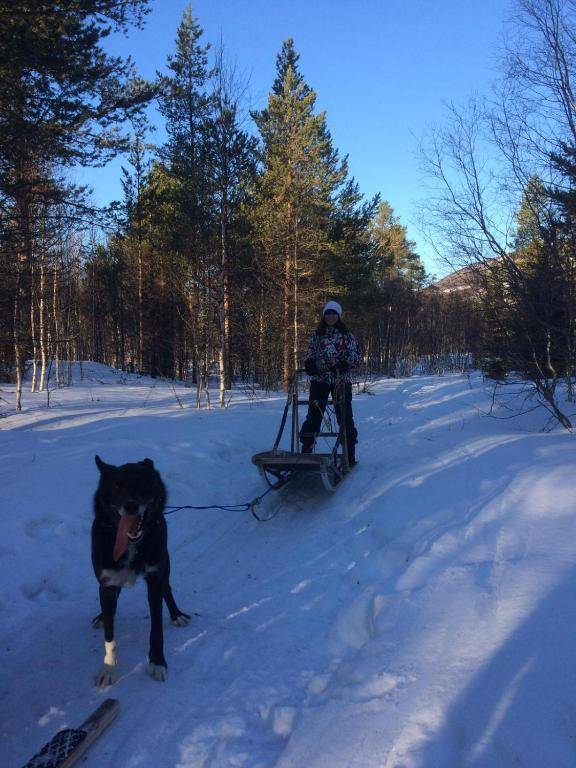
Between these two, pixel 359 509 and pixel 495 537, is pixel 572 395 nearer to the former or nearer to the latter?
pixel 359 509

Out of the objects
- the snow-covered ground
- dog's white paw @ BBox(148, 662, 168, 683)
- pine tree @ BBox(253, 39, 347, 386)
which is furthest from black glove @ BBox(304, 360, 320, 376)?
pine tree @ BBox(253, 39, 347, 386)

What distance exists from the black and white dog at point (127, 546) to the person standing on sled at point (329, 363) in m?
3.35

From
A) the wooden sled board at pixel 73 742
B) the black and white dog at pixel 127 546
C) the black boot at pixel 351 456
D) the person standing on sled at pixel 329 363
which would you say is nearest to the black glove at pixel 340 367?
the person standing on sled at pixel 329 363

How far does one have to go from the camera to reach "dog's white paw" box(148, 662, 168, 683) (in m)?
2.92

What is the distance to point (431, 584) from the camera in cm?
340

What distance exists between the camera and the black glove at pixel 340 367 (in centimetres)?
649

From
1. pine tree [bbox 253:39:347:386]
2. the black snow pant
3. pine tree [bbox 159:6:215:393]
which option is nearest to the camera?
the black snow pant

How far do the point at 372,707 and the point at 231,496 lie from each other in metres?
4.22

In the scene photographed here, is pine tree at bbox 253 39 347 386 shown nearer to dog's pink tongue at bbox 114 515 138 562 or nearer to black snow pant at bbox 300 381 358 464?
black snow pant at bbox 300 381 358 464

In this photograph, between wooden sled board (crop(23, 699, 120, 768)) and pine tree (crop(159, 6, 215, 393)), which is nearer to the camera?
wooden sled board (crop(23, 699, 120, 768))

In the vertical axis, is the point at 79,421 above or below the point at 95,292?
below

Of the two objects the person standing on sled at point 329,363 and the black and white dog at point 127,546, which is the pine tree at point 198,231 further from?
the black and white dog at point 127,546

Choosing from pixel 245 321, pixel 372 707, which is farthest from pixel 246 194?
pixel 372 707

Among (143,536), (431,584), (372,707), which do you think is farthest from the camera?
(431,584)
